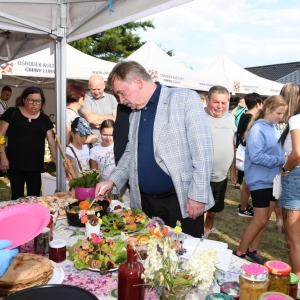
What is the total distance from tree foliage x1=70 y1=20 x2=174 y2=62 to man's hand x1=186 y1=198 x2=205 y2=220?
50.5 ft

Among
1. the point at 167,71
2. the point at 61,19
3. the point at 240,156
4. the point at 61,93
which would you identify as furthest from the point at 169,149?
the point at 167,71

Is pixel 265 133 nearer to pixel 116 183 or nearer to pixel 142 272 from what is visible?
pixel 116 183

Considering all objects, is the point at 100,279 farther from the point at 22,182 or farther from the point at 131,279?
the point at 22,182

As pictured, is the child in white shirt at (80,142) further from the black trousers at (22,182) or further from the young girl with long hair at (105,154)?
the black trousers at (22,182)

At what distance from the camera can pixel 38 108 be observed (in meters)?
3.45

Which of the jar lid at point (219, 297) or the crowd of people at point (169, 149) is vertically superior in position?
the crowd of people at point (169, 149)

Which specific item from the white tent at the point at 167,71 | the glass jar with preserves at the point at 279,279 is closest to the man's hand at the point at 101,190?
the glass jar with preserves at the point at 279,279

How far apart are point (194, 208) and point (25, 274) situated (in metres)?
1.09

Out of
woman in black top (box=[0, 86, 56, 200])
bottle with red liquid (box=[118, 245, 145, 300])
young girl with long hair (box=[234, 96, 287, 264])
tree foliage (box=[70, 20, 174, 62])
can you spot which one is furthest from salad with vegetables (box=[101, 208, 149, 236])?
tree foliage (box=[70, 20, 174, 62])

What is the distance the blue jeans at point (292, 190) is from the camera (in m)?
2.38

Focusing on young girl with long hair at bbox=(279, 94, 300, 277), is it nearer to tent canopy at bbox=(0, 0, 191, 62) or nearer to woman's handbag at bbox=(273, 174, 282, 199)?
woman's handbag at bbox=(273, 174, 282, 199)

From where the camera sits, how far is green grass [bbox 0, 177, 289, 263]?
3.63 metres

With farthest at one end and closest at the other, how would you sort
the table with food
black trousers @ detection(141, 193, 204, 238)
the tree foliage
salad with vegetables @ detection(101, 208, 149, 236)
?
the tree foliage → black trousers @ detection(141, 193, 204, 238) → salad with vegetables @ detection(101, 208, 149, 236) → the table with food

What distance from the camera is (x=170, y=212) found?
214 centimetres
